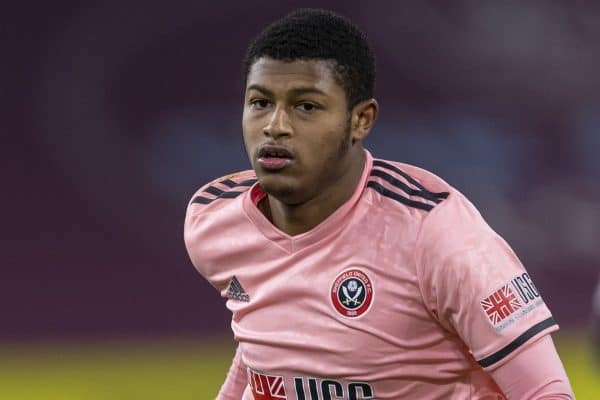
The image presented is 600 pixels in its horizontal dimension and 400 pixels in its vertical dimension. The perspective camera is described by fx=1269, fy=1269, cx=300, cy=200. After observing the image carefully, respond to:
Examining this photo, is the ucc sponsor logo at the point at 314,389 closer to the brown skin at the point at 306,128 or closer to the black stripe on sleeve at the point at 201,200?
the brown skin at the point at 306,128

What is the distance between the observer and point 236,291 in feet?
9.12

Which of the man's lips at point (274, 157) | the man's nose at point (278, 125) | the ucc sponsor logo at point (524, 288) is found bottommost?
the ucc sponsor logo at point (524, 288)

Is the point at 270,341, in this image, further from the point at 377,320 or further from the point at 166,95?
the point at 166,95

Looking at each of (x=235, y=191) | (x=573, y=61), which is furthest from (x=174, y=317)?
(x=235, y=191)

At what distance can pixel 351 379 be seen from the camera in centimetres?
253

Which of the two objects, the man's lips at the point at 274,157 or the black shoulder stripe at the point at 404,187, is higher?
the man's lips at the point at 274,157

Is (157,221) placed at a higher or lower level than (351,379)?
higher

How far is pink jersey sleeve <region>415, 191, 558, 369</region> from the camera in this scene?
235 centimetres

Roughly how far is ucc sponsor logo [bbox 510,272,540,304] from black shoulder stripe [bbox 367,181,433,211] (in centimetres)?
22

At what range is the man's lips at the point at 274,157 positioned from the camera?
248 cm

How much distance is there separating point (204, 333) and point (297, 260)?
8.93 ft

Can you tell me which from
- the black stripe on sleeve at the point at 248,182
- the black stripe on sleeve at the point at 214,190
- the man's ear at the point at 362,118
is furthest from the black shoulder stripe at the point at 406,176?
the black stripe on sleeve at the point at 214,190

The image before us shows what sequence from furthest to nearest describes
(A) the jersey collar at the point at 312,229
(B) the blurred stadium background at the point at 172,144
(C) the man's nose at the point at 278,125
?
(B) the blurred stadium background at the point at 172,144 < (A) the jersey collar at the point at 312,229 < (C) the man's nose at the point at 278,125

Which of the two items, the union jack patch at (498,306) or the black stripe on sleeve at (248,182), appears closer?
the union jack patch at (498,306)
